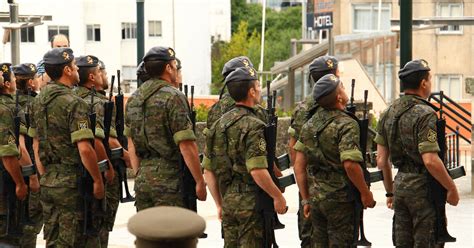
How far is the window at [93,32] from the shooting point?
233 ft

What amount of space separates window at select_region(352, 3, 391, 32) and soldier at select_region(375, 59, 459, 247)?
148 feet

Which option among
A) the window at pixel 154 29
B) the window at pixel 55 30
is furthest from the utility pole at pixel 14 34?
the window at pixel 154 29

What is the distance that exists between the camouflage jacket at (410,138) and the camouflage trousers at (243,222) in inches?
57.4

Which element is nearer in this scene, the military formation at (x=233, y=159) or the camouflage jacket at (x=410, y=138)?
the military formation at (x=233, y=159)

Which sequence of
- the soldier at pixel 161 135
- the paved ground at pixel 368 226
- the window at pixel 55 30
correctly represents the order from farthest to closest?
the window at pixel 55 30
the paved ground at pixel 368 226
the soldier at pixel 161 135

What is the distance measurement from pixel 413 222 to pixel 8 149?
3700 mm

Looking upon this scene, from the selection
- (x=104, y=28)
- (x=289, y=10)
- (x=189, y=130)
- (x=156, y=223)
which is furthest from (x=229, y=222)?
(x=289, y=10)

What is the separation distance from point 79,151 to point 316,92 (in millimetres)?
2068

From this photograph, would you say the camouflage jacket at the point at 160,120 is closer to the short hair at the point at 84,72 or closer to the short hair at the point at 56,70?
the short hair at the point at 56,70

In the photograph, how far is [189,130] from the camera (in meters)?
12.2

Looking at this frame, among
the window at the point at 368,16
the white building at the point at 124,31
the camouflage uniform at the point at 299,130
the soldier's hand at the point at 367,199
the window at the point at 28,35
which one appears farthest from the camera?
the white building at the point at 124,31

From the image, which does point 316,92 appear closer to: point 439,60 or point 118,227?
point 118,227

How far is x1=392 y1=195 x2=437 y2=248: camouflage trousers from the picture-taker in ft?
40.3

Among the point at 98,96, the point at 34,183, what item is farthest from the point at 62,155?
the point at 98,96
